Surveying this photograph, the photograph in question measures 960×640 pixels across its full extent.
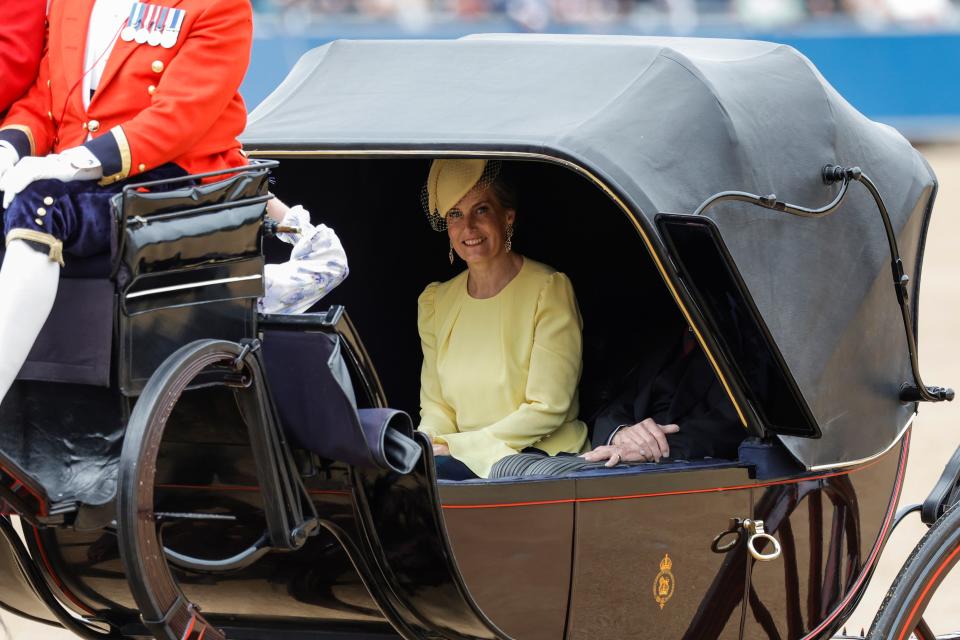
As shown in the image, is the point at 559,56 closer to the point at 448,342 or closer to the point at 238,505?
the point at 448,342

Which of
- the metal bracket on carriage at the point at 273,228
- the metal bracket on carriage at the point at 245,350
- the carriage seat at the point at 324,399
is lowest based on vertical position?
the carriage seat at the point at 324,399

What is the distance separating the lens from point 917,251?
4188 mm

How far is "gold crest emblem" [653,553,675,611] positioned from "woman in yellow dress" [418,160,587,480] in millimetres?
592

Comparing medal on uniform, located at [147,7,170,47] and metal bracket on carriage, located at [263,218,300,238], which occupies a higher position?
medal on uniform, located at [147,7,170,47]

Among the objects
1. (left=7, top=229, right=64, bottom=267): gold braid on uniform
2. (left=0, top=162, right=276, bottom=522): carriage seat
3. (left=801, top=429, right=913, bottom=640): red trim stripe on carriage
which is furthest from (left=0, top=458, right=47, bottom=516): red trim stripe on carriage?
(left=801, top=429, right=913, bottom=640): red trim stripe on carriage

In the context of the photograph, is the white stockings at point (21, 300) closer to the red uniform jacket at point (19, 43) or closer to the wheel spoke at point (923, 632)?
the red uniform jacket at point (19, 43)

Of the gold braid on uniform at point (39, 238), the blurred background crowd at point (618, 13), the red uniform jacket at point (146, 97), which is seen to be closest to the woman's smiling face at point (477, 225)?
the red uniform jacket at point (146, 97)

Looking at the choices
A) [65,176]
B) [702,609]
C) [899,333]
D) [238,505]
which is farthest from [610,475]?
[65,176]

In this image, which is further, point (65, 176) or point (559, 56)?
point (559, 56)

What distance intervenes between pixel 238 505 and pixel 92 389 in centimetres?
42

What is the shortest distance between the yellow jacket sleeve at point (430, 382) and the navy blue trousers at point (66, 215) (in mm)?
1536

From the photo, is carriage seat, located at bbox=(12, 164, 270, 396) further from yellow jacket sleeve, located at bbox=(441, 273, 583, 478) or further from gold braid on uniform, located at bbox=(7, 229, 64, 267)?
yellow jacket sleeve, located at bbox=(441, 273, 583, 478)

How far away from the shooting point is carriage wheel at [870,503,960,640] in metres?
3.25

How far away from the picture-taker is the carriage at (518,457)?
2.74 m
